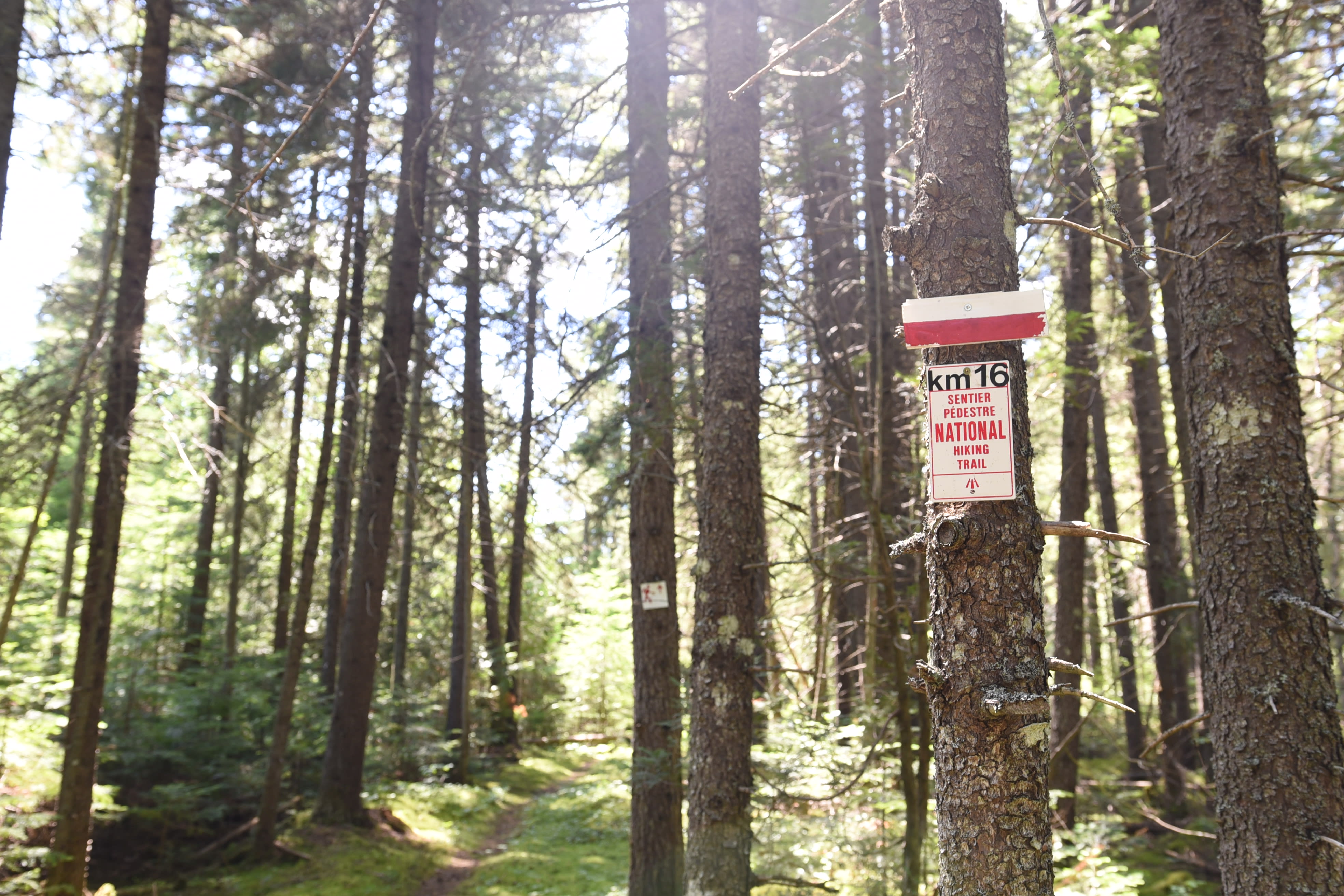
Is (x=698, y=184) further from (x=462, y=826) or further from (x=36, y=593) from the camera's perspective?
(x=36, y=593)

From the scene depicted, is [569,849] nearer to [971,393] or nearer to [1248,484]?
[1248,484]

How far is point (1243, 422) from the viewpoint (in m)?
3.69

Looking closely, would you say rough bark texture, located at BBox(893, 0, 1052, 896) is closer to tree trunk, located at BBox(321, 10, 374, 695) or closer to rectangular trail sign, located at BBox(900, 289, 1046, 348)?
rectangular trail sign, located at BBox(900, 289, 1046, 348)

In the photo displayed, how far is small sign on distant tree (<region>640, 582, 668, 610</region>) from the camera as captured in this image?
651 cm

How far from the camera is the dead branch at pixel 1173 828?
15.8ft

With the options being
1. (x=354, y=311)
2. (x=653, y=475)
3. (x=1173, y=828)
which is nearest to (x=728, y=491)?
(x=653, y=475)

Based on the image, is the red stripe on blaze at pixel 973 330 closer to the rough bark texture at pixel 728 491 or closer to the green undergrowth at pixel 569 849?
the rough bark texture at pixel 728 491

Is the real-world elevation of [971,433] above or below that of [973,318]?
below

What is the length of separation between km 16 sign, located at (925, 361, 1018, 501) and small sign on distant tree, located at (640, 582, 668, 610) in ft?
14.1

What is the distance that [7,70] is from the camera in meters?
6.99

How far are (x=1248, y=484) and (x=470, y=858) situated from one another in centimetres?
889

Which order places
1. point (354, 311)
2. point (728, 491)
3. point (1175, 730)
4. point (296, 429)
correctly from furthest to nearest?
point (296, 429) < point (354, 311) < point (728, 491) < point (1175, 730)

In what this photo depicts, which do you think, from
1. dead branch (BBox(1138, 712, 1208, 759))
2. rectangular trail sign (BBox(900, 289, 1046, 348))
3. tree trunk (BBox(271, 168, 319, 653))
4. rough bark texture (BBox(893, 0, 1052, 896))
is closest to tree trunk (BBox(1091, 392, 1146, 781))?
dead branch (BBox(1138, 712, 1208, 759))

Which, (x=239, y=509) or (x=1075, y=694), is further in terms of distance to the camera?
(x=239, y=509)
